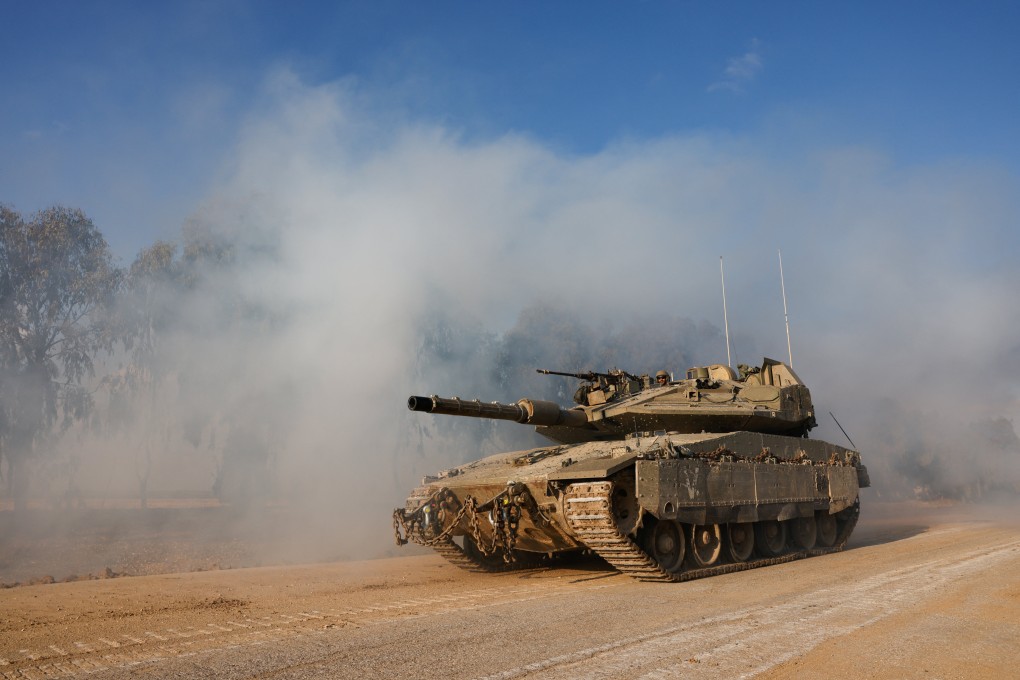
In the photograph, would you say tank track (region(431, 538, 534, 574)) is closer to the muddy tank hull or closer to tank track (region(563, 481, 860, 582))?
the muddy tank hull

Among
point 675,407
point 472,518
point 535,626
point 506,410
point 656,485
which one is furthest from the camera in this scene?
point 675,407

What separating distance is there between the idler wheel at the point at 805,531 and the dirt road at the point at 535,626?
2.43 meters

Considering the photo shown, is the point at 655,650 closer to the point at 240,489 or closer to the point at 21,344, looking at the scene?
the point at 21,344

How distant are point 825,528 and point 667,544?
522 cm

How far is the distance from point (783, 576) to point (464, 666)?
642 cm

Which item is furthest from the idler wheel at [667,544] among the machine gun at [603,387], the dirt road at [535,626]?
the machine gun at [603,387]

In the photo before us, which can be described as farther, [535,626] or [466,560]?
[466,560]

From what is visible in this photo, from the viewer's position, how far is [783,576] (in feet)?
32.5

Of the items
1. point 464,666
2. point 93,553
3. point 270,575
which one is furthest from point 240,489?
point 464,666

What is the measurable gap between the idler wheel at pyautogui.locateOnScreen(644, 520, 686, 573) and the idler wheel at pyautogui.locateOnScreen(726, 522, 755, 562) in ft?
4.22

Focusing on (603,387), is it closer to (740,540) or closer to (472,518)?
(740,540)

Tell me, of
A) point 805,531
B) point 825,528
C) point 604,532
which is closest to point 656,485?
point 604,532

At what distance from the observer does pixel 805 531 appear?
525 inches

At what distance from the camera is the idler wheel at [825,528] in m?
13.8
